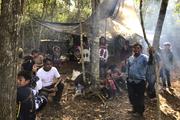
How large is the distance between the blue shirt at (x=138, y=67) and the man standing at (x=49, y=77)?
79.5 inches

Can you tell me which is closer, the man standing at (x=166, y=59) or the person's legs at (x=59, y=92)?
the person's legs at (x=59, y=92)

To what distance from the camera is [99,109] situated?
9211mm

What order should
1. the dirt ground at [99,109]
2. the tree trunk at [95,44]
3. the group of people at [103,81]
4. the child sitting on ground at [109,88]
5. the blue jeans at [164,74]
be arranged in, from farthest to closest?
the blue jeans at [164,74]
the child sitting on ground at [109,88]
the tree trunk at [95,44]
the dirt ground at [99,109]
the group of people at [103,81]

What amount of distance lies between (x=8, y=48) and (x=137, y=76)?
4.21 meters

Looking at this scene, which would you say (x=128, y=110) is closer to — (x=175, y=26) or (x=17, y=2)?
(x=17, y=2)

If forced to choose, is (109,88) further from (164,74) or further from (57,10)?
(57,10)

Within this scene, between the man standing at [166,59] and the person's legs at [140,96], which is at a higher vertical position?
the man standing at [166,59]

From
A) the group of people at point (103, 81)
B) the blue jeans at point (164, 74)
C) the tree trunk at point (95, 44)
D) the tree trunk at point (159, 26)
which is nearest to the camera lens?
the group of people at point (103, 81)

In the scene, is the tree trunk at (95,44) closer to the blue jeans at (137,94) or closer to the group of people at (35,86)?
the group of people at (35,86)

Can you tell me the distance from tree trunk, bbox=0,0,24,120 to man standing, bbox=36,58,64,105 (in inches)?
167

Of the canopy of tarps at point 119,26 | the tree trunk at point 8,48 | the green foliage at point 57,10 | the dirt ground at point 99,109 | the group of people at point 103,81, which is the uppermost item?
the green foliage at point 57,10

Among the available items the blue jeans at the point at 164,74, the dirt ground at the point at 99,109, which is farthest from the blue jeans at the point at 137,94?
the blue jeans at the point at 164,74

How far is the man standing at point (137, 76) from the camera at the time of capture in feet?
26.1

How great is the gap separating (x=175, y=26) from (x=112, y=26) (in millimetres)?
14376
